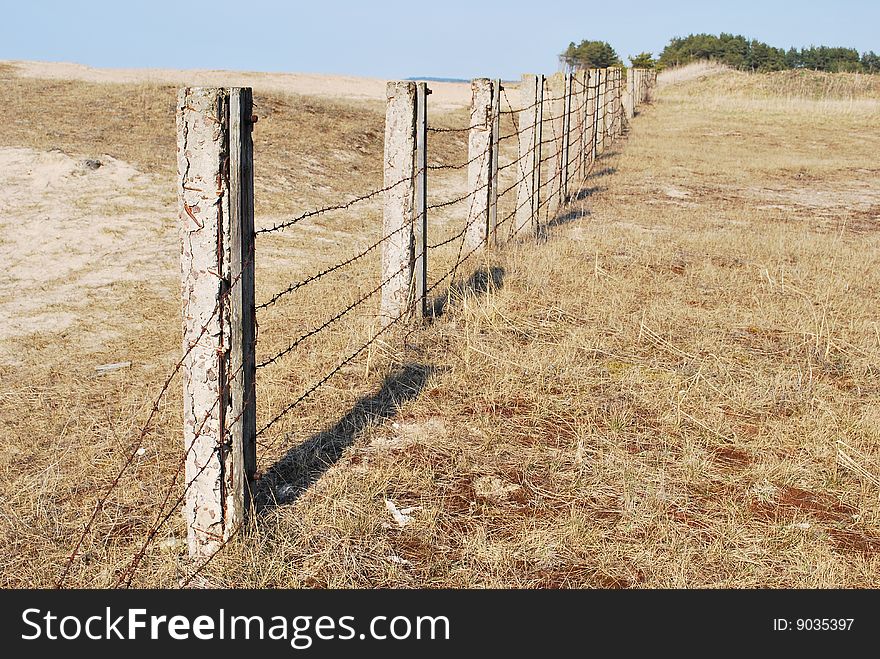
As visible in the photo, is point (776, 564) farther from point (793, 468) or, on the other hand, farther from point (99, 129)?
point (99, 129)

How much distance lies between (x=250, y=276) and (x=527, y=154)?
6.48 meters

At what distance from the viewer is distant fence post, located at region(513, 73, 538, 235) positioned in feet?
29.6

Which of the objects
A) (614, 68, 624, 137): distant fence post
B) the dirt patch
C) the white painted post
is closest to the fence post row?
the dirt patch

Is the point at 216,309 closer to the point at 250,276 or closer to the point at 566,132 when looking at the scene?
the point at 250,276

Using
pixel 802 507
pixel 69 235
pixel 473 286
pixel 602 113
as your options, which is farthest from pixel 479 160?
pixel 602 113

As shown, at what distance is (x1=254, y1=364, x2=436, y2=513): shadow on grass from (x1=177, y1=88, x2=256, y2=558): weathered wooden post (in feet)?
0.73

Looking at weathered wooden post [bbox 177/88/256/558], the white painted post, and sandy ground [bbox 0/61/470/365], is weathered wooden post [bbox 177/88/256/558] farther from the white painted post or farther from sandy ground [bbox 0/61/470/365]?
sandy ground [bbox 0/61/470/365]

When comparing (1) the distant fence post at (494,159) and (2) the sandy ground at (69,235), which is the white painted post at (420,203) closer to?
(1) the distant fence post at (494,159)

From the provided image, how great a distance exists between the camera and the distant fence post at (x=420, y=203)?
570 cm

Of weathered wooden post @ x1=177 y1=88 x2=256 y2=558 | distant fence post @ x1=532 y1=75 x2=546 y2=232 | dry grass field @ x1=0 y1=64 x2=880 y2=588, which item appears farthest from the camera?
distant fence post @ x1=532 y1=75 x2=546 y2=232

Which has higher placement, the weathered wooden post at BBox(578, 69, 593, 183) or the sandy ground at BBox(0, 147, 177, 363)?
the weathered wooden post at BBox(578, 69, 593, 183)

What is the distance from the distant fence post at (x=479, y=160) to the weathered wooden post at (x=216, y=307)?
15.0 feet

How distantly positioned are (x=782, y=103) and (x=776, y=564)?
30.5 meters

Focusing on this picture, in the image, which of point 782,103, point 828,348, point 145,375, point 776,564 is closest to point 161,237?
point 145,375
